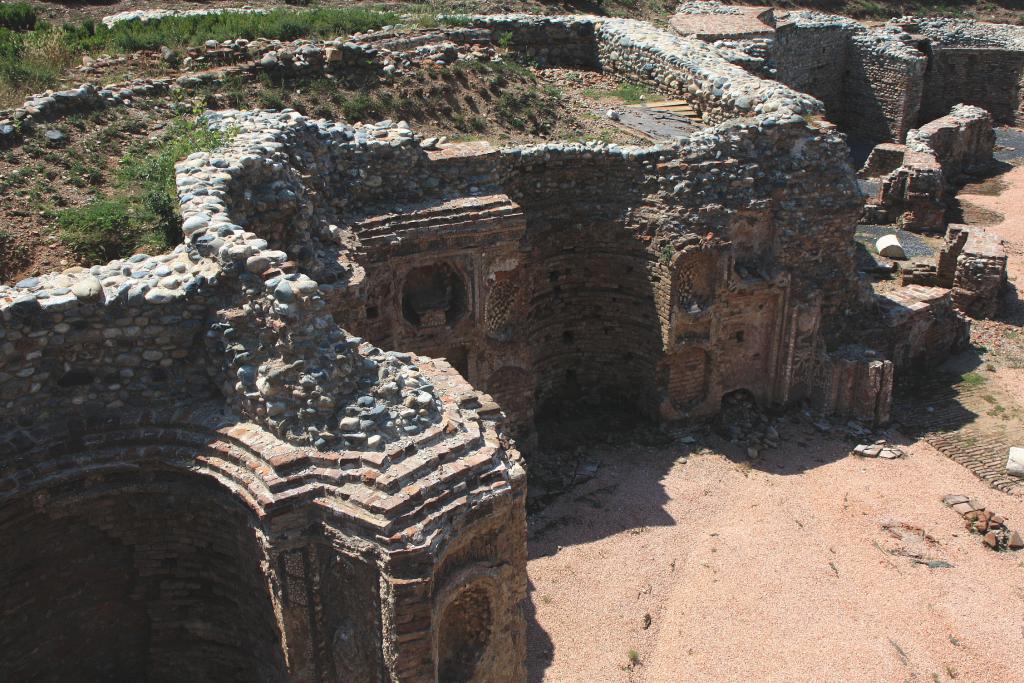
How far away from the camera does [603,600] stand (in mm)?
10508

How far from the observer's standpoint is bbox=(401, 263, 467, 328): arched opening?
1160cm

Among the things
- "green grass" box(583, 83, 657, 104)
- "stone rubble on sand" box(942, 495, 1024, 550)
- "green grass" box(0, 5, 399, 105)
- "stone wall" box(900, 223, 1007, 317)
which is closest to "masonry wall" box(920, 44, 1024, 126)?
"stone wall" box(900, 223, 1007, 317)

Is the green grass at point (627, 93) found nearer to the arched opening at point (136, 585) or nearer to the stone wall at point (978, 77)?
the arched opening at point (136, 585)

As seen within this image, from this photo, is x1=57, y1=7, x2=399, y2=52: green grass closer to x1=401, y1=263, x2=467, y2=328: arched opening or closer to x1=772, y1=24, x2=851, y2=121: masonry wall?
x1=401, y1=263, x2=467, y2=328: arched opening

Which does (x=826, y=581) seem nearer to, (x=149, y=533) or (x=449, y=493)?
(x=449, y=493)

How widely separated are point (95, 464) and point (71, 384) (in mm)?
576

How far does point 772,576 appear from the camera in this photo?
1084cm

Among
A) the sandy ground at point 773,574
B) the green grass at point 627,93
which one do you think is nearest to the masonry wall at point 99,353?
the sandy ground at point 773,574

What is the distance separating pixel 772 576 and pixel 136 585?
253 inches

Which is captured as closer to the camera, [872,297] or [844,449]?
[844,449]

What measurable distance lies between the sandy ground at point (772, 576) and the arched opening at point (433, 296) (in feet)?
8.30

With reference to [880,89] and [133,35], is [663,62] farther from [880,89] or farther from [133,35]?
[880,89]

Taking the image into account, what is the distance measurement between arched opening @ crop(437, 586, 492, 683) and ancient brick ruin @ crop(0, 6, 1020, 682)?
0.08 ft

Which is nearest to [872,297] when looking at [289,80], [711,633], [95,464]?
[711,633]
